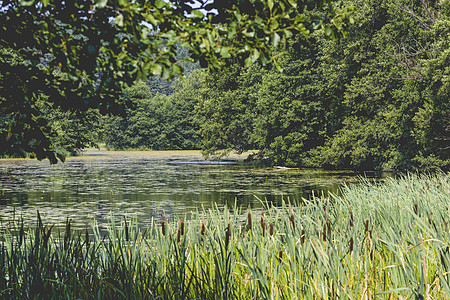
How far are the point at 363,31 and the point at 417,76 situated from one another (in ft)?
21.3

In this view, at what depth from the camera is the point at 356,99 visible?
1161 inches

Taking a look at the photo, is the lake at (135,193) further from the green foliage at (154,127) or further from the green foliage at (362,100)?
the green foliage at (154,127)

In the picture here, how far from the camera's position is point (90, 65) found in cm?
357

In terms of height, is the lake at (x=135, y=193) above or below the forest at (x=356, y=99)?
below

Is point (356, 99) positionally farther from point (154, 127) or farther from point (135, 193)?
point (154, 127)

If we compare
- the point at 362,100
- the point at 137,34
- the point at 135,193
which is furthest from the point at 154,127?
the point at 137,34

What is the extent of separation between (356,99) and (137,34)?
90.1 feet

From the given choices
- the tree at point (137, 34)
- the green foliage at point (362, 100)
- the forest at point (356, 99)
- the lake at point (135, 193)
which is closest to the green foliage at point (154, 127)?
the forest at point (356, 99)

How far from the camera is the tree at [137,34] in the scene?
337 centimetres

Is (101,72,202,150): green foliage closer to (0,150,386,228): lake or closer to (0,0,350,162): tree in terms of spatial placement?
(0,150,386,228): lake

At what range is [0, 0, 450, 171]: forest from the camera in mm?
23234

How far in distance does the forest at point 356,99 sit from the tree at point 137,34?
12.9m

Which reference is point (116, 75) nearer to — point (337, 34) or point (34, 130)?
point (34, 130)

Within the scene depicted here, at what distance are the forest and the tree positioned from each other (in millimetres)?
12862
